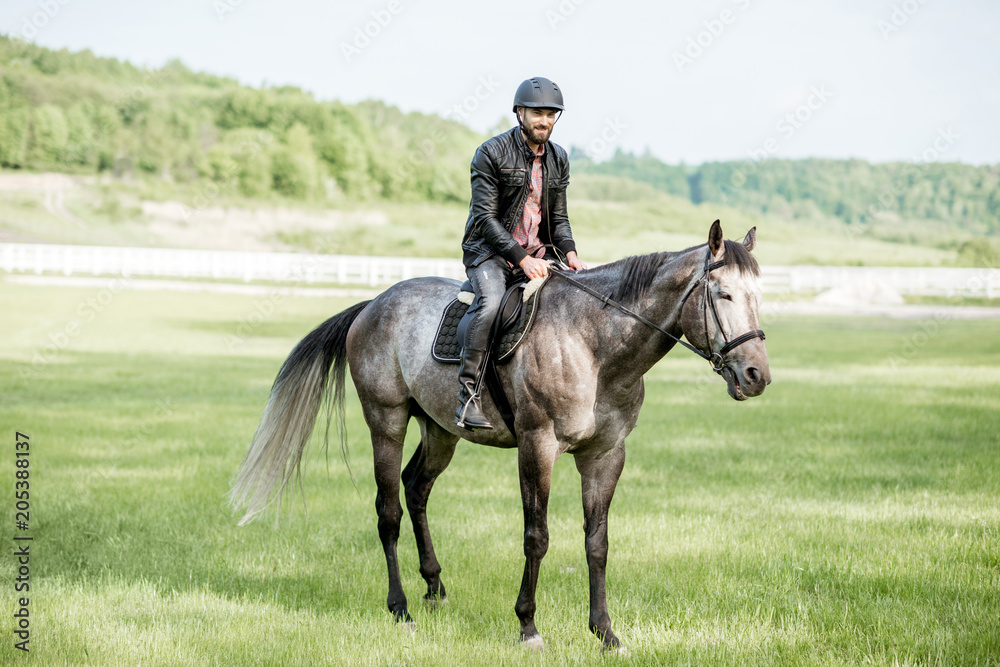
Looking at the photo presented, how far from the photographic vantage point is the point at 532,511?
188 inches

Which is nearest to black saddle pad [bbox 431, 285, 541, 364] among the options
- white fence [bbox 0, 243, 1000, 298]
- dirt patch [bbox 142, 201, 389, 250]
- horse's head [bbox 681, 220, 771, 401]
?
horse's head [bbox 681, 220, 771, 401]

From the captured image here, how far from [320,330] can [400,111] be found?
358 ft

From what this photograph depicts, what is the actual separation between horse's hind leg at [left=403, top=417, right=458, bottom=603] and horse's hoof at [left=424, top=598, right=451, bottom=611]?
0.11 meters

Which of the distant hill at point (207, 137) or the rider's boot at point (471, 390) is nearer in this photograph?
the rider's boot at point (471, 390)

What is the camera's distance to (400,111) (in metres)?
111

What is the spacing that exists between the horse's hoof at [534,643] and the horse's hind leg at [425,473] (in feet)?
3.57

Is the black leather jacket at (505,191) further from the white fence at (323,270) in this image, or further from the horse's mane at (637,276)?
the white fence at (323,270)

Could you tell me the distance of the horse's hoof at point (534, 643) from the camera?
15.2 ft

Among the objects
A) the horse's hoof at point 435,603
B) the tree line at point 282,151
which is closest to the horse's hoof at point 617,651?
the horse's hoof at point 435,603

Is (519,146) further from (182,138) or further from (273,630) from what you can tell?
(182,138)

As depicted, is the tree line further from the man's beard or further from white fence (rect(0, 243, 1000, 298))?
the man's beard

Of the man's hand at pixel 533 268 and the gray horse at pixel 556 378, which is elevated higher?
the man's hand at pixel 533 268

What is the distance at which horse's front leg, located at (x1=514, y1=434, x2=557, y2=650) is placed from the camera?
470cm

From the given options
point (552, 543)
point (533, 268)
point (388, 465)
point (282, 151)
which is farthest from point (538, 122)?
point (282, 151)
